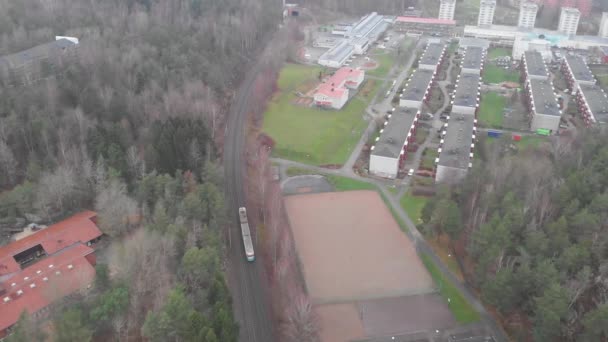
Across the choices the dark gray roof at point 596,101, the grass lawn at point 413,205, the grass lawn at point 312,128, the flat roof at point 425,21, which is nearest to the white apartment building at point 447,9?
the flat roof at point 425,21

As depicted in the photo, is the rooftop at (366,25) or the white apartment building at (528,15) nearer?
the rooftop at (366,25)

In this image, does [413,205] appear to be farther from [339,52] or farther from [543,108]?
[339,52]

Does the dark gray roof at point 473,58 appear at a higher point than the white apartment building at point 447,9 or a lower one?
lower

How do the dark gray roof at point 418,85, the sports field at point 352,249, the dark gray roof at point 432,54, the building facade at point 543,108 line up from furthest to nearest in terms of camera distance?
the dark gray roof at point 432,54 < the dark gray roof at point 418,85 < the building facade at point 543,108 < the sports field at point 352,249

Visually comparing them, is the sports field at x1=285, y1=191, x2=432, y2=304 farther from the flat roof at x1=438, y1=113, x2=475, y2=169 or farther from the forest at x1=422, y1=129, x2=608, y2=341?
the flat roof at x1=438, y1=113, x2=475, y2=169

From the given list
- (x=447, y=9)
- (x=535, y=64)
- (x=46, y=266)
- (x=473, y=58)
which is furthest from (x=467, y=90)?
(x=447, y=9)

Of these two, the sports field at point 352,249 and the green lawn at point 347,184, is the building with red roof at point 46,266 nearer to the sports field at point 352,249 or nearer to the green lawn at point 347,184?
the sports field at point 352,249
